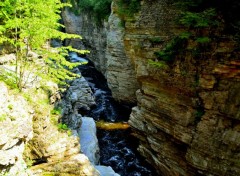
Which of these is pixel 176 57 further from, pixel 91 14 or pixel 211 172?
pixel 91 14

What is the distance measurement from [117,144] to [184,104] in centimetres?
660

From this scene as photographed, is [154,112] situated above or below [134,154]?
above

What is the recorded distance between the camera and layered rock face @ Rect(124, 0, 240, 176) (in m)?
9.55

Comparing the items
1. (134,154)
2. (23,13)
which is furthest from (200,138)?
(23,13)

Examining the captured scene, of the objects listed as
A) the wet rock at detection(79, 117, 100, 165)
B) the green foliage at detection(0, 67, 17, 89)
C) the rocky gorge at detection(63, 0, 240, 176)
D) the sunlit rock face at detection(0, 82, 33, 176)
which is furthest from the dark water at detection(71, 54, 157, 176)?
the green foliage at detection(0, 67, 17, 89)

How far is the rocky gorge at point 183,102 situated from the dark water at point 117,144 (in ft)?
2.39

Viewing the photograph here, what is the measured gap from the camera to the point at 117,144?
16.4 metres

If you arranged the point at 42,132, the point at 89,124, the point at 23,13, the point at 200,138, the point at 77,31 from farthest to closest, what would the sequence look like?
the point at 77,31, the point at 89,124, the point at 200,138, the point at 42,132, the point at 23,13

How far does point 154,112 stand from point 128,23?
5.50 meters

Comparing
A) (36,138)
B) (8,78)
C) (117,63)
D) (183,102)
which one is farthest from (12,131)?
(117,63)

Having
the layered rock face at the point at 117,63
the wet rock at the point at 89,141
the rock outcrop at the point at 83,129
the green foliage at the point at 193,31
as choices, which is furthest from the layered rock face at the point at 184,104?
the layered rock face at the point at 117,63

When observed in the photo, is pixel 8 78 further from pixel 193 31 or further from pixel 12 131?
pixel 193 31

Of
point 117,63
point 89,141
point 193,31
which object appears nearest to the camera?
point 193,31

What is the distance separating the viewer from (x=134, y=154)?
1551 cm
